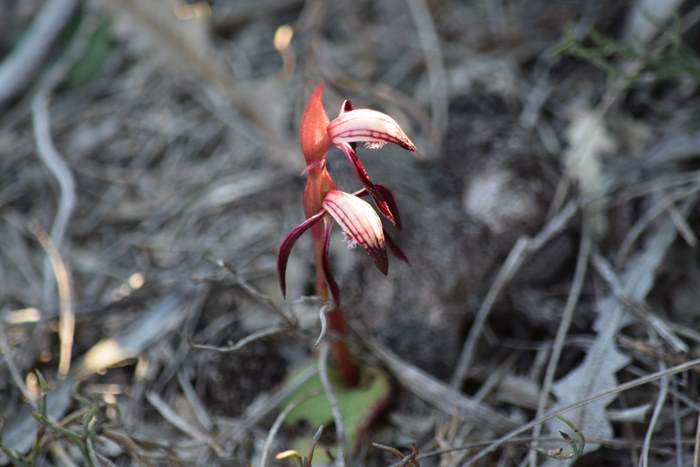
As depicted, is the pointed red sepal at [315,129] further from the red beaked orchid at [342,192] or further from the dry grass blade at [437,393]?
the dry grass blade at [437,393]

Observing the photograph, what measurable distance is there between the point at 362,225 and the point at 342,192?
101 mm

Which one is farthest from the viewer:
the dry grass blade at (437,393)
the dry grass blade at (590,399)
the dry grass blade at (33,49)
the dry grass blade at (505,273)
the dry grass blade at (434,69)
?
the dry grass blade at (33,49)

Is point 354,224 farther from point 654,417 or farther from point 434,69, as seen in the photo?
point 434,69

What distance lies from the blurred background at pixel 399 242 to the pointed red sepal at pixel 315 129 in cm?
38

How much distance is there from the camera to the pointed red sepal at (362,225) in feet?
4.31

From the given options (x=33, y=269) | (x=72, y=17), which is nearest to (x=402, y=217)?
(x=33, y=269)

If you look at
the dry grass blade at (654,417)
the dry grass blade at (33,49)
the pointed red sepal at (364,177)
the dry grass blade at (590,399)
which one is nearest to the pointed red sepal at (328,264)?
the pointed red sepal at (364,177)

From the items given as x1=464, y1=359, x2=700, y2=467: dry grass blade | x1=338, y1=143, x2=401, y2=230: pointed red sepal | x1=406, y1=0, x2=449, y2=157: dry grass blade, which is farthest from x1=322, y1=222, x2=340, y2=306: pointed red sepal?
x1=406, y1=0, x2=449, y2=157: dry grass blade

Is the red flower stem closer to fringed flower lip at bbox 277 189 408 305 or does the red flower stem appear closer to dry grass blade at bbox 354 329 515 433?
dry grass blade at bbox 354 329 515 433

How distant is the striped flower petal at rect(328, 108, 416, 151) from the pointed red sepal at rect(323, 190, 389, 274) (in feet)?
0.37

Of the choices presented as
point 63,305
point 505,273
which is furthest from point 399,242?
point 63,305

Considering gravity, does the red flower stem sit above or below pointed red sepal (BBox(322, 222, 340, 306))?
below

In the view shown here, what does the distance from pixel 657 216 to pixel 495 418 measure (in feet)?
2.47

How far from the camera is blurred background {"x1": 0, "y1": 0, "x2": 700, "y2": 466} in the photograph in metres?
1.69
